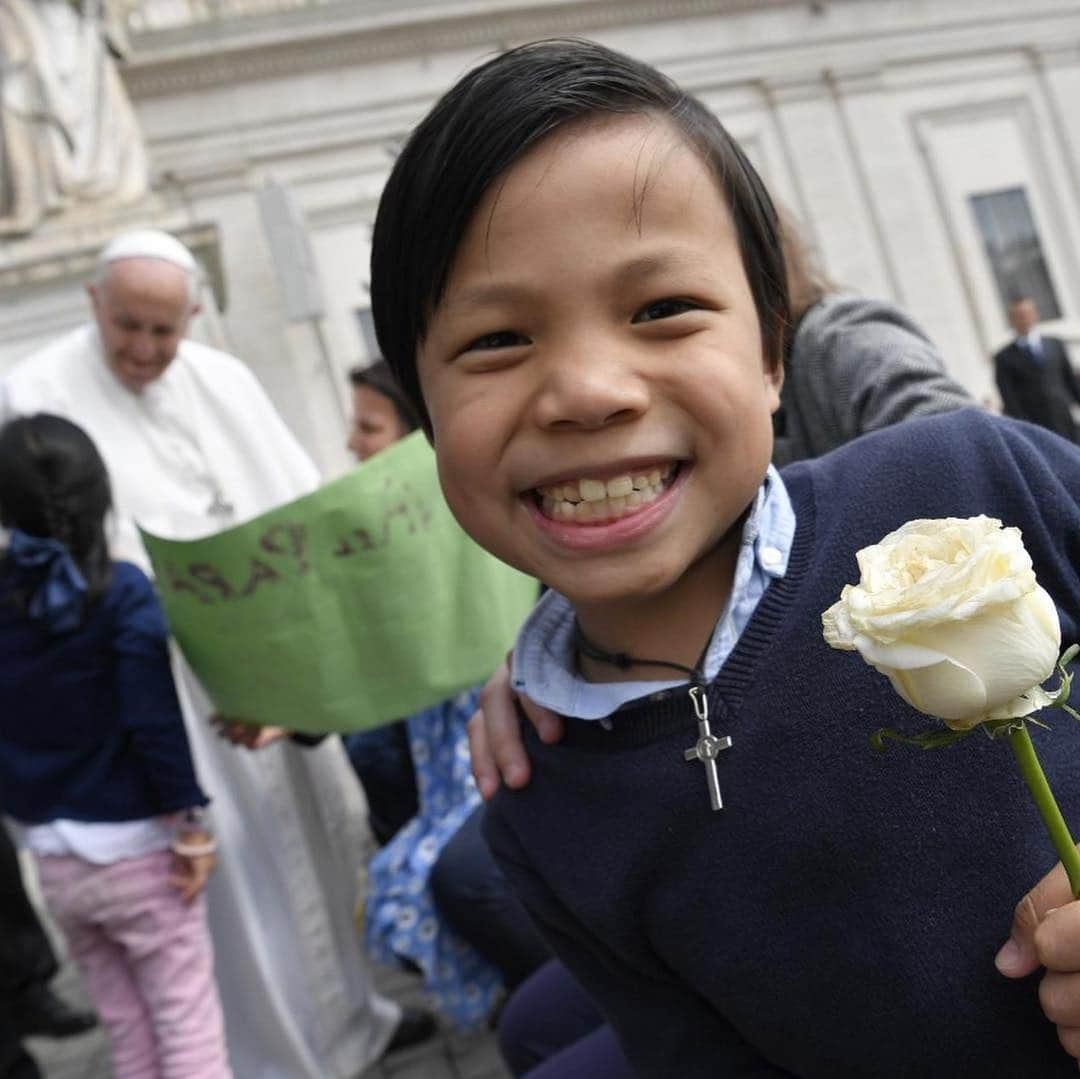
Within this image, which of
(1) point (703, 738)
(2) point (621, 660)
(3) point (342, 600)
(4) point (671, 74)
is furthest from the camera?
(4) point (671, 74)

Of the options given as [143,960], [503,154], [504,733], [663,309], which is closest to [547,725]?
[504,733]

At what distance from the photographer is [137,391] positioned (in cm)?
339

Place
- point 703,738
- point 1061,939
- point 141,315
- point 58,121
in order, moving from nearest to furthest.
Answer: point 1061,939, point 703,738, point 141,315, point 58,121

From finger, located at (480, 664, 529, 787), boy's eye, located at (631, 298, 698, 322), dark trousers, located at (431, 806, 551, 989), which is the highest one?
boy's eye, located at (631, 298, 698, 322)

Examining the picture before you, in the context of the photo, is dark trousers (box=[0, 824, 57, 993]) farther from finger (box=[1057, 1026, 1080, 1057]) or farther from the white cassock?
finger (box=[1057, 1026, 1080, 1057])

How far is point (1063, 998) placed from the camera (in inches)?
30.2

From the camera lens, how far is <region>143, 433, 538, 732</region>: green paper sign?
2504mm

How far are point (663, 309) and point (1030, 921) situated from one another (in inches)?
21.2

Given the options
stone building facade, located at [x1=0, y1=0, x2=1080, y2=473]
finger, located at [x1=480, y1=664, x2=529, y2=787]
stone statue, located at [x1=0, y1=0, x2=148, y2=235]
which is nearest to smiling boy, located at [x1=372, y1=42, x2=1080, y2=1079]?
finger, located at [x1=480, y1=664, x2=529, y2=787]

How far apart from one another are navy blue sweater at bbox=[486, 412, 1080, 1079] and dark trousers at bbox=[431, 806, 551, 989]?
158 centimetres

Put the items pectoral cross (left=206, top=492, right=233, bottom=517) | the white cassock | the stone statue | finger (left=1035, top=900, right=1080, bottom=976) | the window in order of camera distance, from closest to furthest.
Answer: finger (left=1035, top=900, right=1080, bottom=976) → the white cassock → pectoral cross (left=206, top=492, right=233, bottom=517) → the stone statue → the window

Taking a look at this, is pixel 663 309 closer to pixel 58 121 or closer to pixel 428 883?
pixel 428 883

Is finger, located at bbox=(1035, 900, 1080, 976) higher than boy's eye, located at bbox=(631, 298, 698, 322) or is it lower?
lower

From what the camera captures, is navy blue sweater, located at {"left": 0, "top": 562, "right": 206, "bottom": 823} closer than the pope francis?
Yes
